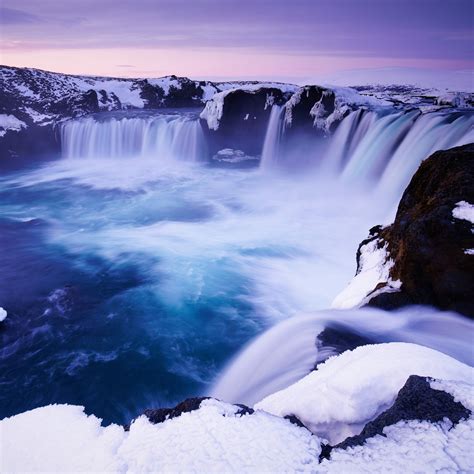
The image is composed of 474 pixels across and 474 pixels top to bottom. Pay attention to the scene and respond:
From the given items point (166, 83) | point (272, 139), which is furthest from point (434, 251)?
point (166, 83)

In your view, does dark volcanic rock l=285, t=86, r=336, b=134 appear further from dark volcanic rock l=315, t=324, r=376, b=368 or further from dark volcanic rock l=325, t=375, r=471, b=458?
dark volcanic rock l=325, t=375, r=471, b=458

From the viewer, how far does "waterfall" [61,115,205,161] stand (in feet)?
79.4

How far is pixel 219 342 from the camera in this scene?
718cm

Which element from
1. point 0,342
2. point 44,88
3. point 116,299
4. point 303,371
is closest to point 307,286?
point 116,299

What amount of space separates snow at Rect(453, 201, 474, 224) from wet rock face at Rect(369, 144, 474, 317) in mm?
42

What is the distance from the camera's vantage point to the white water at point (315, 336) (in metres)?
3.94

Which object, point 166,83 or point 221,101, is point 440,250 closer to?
point 221,101

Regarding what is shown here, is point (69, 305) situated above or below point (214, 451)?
below

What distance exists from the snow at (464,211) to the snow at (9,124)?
28.0 metres

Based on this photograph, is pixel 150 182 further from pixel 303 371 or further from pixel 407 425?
pixel 407 425

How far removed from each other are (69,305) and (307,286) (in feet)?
18.3

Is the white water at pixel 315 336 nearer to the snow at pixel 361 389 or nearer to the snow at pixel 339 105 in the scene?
the snow at pixel 361 389

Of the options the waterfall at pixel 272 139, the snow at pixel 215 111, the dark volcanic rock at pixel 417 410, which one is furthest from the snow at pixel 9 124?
the dark volcanic rock at pixel 417 410

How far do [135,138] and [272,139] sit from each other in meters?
9.95
